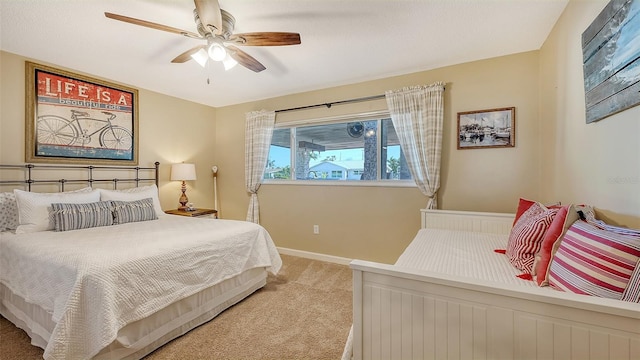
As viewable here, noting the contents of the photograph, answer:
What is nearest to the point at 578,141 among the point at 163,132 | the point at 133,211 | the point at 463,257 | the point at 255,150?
the point at 463,257

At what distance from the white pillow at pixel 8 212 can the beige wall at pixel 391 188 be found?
7.71 feet

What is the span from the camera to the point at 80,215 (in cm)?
233

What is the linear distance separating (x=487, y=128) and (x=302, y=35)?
2.01m

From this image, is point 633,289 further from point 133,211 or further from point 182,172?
point 182,172

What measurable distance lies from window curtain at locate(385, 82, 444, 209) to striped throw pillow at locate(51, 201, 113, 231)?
3.12 metres

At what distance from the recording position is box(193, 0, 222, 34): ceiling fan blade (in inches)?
56.9

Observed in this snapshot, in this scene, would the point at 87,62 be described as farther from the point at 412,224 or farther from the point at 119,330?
the point at 412,224

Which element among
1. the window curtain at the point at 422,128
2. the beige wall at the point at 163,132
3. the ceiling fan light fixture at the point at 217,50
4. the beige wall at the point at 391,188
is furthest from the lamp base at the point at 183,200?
the window curtain at the point at 422,128

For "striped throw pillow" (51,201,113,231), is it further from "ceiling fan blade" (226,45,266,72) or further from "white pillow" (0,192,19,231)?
"ceiling fan blade" (226,45,266,72)

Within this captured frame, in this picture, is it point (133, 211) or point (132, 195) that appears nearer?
point (133, 211)

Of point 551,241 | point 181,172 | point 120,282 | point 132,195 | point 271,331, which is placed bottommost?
point 271,331

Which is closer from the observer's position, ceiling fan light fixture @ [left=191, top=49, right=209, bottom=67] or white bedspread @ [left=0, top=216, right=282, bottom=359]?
white bedspread @ [left=0, top=216, right=282, bottom=359]

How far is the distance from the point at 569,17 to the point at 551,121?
2.45ft

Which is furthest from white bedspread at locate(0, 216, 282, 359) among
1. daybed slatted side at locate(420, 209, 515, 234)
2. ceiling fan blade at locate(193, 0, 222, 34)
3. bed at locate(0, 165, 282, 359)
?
daybed slatted side at locate(420, 209, 515, 234)
